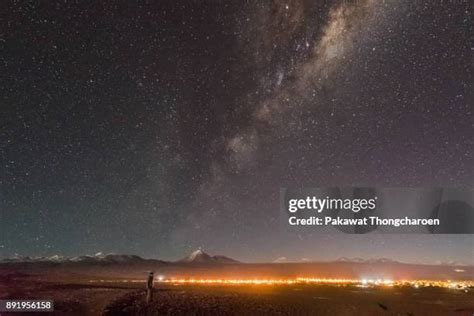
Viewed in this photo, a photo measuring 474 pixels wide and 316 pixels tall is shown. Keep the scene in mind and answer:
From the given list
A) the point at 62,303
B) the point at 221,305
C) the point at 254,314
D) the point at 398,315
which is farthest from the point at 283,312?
the point at 62,303

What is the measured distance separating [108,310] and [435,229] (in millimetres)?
30906

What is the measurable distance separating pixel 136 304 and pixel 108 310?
5.19 meters

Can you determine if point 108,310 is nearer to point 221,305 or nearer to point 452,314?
point 221,305

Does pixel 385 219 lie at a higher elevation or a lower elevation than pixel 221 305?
higher

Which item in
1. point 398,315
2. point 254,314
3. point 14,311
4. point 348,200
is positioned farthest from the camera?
point 398,315

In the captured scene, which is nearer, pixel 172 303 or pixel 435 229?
pixel 435 229

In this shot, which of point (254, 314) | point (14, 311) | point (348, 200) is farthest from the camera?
point (254, 314)

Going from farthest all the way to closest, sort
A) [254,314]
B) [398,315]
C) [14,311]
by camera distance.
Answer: [398,315] < [254,314] < [14,311]

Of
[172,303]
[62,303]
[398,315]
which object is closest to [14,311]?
[62,303]

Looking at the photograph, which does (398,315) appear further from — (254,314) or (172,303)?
(172,303)

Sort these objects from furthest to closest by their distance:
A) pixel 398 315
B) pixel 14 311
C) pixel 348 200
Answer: pixel 398 315, pixel 348 200, pixel 14 311

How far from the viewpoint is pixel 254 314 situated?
148 feet

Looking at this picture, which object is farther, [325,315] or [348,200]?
[325,315]

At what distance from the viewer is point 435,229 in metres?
47.0
